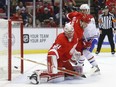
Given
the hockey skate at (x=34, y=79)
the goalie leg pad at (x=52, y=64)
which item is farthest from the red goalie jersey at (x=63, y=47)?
Answer: the hockey skate at (x=34, y=79)

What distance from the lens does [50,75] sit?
5031 millimetres

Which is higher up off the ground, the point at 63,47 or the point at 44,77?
the point at 63,47

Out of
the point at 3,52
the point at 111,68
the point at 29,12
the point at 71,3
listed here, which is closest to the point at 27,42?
the point at 29,12

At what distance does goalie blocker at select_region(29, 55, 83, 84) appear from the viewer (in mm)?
4824

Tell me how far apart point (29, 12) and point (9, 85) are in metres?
6.24

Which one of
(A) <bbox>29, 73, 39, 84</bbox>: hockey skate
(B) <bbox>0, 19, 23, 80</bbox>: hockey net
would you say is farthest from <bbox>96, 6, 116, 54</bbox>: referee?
(A) <bbox>29, 73, 39, 84</bbox>: hockey skate

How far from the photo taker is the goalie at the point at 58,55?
4.84m

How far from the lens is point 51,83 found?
16.5 ft

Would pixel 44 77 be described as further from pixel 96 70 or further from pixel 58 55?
pixel 96 70

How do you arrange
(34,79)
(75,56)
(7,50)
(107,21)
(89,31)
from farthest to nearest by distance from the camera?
(107,21) → (89,31) → (75,56) → (7,50) → (34,79)

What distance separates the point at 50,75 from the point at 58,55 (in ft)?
0.93

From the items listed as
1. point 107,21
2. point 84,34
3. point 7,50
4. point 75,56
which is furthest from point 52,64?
point 107,21

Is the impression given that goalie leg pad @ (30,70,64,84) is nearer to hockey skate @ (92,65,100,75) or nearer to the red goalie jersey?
the red goalie jersey

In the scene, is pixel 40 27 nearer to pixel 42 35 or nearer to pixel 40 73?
pixel 42 35
